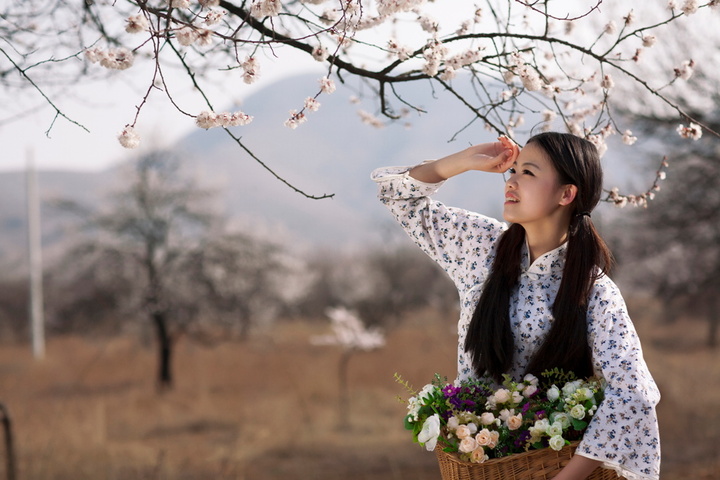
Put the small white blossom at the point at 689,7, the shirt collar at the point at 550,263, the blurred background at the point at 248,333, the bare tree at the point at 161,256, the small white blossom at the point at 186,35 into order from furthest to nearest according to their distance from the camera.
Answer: the bare tree at the point at 161,256
the blurred background at the point at 248,333
the small white blossom at the point at 689,7
the shirt collar at the point at 550,263
the small white blossom at the point at 186,35

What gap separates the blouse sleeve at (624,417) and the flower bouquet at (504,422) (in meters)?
0.04

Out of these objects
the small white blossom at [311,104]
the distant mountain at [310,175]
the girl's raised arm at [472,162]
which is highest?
the distant mountain at [310,175]

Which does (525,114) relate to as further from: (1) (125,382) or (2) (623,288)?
(1) (125,382)

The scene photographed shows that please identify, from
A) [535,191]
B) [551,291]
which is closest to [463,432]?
[551,291]

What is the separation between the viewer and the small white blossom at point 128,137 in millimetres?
2020

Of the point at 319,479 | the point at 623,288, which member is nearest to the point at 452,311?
the point at 623,288

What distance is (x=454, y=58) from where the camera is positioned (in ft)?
8.03

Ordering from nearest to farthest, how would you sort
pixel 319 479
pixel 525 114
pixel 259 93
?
pixel 525 114 → pixel 319 479 → pixel 259 93

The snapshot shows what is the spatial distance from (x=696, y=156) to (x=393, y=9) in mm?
6392

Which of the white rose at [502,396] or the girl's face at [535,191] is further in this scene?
the girl's face at [535,191]

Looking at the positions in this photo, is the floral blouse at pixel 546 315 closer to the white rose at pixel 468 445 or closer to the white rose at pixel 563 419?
the white rose at pixel 563 419

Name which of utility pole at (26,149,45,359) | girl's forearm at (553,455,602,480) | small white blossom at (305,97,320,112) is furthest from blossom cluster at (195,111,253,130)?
utility pole at (26,149,45,359)

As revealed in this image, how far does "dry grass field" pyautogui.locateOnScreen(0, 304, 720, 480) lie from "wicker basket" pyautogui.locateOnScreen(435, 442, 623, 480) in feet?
14.3

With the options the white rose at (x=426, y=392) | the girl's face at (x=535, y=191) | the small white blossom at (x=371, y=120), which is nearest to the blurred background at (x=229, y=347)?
the small white blossom at (x=371, y=120)
